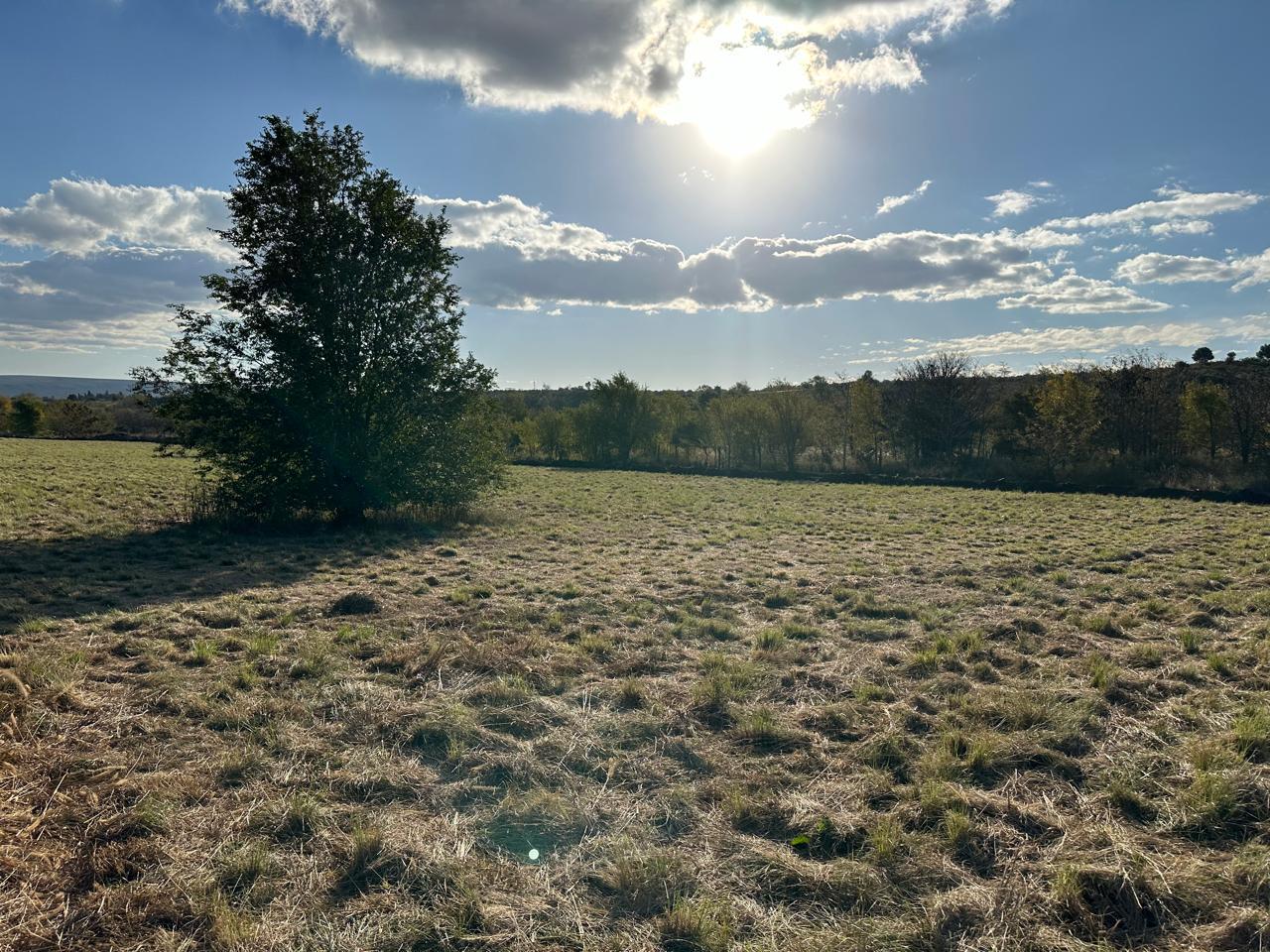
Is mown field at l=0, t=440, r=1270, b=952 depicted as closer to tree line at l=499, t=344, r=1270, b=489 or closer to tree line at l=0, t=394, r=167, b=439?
tree line at l=499, t=344, r=1270, b=489

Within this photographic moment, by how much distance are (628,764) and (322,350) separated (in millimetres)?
15221

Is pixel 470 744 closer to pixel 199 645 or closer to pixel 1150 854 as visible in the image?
pixel 199 645

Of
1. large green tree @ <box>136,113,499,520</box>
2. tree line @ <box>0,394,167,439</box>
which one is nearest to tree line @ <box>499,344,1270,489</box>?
large green tree @ <box>136,113,499,520</box>

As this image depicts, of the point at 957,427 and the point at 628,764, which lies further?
the point at 957,427

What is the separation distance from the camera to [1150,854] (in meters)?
3.73

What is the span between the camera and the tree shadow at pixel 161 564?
29.4 feet

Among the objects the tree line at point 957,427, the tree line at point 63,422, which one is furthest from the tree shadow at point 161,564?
the tree line at point 63,422

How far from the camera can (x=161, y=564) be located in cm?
1182

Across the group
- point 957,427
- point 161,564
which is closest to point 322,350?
point 161,564

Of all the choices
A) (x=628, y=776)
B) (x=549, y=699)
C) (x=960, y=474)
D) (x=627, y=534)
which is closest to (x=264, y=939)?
Answer: (x=628, y=776)

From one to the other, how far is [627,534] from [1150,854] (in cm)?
1451

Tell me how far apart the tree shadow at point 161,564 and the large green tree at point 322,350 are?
1.71 m

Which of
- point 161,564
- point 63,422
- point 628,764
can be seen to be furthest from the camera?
point 63,422

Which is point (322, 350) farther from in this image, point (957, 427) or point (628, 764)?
point (957, 427)
